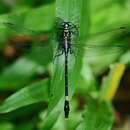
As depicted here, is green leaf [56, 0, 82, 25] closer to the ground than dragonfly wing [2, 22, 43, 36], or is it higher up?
higher up

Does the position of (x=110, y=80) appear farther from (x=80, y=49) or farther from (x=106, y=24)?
(x=106, y=24)

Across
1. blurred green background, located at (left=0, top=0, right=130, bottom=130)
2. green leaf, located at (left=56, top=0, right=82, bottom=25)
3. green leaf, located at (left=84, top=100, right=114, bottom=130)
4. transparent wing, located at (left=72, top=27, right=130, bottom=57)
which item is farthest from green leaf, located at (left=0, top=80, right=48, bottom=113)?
transparent wing, located at (left=72, top=27, right=130, bottom=57)

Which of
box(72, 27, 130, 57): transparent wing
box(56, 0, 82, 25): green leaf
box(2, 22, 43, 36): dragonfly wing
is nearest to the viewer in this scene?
box(56, 0, 82, 25): green leaf

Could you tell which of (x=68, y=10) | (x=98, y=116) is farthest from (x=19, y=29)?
(x=98, y=116)

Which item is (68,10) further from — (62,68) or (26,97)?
(26,97)

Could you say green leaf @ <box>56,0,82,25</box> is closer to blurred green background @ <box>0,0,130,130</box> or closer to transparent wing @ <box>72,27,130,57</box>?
blurred green background @ <box>0,0,130,130</box>

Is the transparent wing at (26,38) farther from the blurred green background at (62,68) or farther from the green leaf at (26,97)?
the green leaf at (26,97)

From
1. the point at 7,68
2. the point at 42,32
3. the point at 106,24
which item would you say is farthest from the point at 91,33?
the point at 7,68
